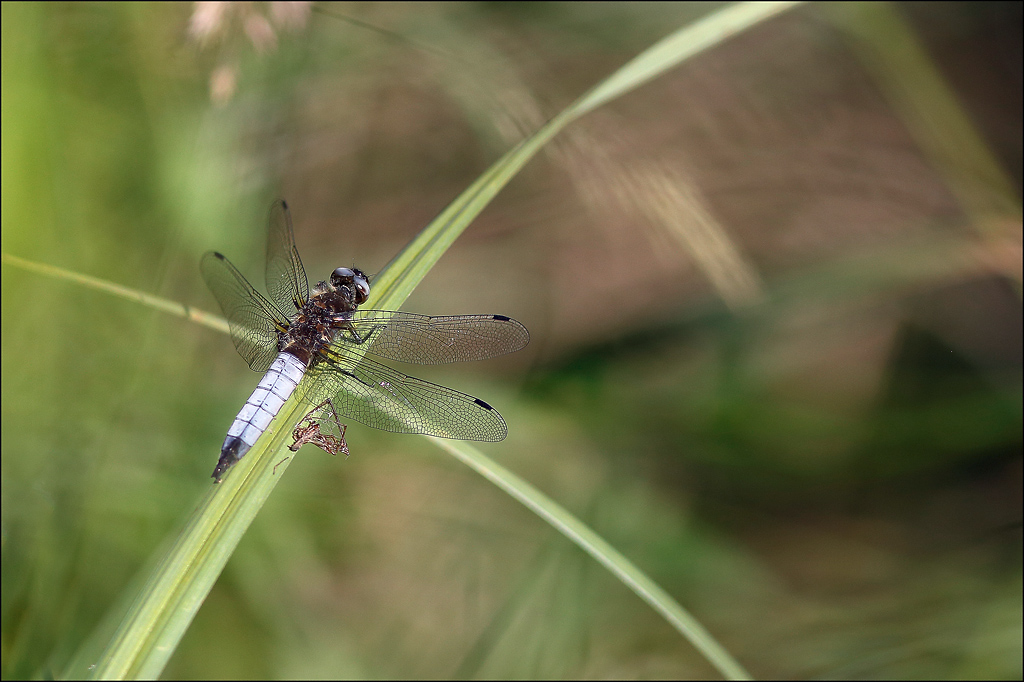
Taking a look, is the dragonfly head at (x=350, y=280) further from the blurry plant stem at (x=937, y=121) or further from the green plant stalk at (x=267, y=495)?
the blurry plant stem at (x=937, y=121)

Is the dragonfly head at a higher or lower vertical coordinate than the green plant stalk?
higher

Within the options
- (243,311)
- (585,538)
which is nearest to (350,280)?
(243,311)

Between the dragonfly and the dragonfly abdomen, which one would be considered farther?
the dragonfly

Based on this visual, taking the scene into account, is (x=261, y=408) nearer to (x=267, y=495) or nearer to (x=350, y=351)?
(x=350, y=351)

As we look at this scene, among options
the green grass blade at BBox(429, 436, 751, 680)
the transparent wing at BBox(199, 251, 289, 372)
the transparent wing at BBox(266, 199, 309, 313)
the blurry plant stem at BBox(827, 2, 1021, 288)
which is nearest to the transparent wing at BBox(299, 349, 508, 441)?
the green grass blade at BBox(429, 436, 751, 680)

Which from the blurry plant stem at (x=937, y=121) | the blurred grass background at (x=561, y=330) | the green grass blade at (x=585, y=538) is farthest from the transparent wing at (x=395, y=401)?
the blurry plant stem at (x=937, y=121)

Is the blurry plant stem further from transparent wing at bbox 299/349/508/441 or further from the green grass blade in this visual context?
transparent wing at bbox 299/349/508/441

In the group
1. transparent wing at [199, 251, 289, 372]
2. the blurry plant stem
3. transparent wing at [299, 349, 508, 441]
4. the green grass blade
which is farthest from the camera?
the blurry plant stem
